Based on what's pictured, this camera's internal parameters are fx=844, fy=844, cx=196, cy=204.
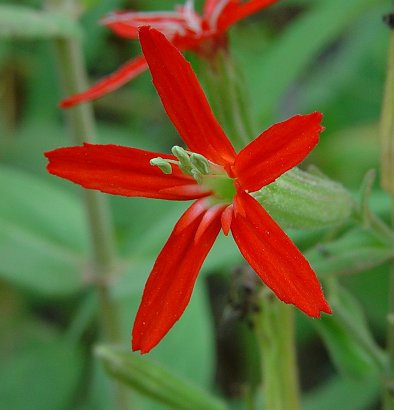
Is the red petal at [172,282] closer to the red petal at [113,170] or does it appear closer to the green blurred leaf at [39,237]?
the red petal at [113,170]

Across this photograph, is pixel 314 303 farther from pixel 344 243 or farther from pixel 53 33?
pixel 53 33

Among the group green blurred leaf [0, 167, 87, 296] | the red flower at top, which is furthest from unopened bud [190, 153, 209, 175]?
green blurred leaf [0, 167, 87, 296]

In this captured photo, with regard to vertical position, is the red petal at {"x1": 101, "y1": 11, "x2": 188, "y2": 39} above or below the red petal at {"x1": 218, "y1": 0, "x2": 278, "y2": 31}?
above

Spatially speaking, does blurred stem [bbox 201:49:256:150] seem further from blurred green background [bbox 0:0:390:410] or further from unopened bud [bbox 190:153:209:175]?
unopened bud [bbox 190:153:209:175]

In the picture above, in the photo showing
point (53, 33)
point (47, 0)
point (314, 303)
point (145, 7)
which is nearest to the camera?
point (314, 303)

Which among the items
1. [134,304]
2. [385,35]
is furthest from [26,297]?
[385,35]

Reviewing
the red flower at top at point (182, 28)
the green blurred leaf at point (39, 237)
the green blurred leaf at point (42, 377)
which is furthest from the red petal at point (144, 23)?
the green blurred leaf at point (42, 377)
